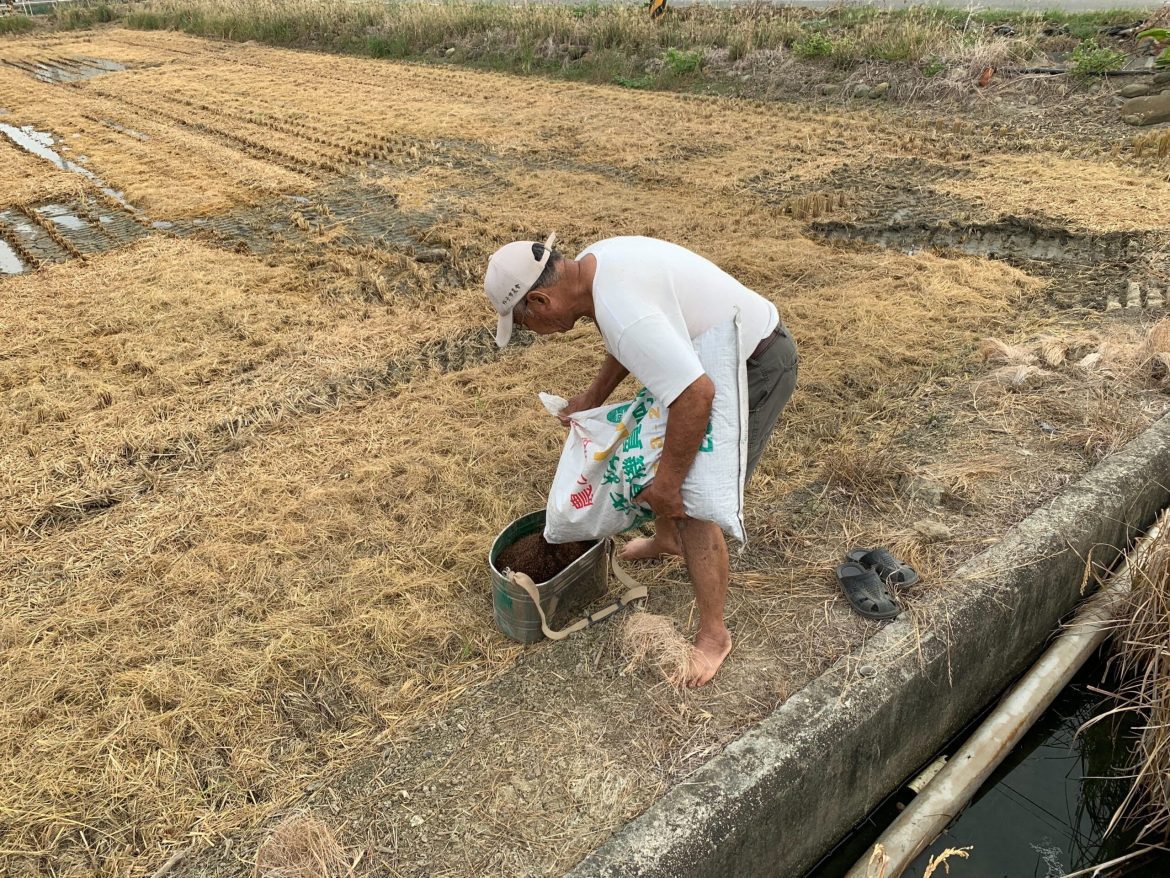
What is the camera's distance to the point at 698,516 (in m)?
2.19

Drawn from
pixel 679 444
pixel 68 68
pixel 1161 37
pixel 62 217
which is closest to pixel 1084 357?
pixel 679 444

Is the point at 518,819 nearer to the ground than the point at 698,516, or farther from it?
nearer to the ground

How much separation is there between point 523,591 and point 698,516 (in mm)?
599

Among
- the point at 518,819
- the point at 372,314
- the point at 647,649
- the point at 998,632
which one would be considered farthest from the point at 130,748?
the point at 372,314

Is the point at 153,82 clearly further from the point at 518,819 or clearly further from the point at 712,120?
the point at 518,819

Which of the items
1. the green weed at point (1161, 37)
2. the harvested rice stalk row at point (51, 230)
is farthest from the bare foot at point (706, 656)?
the green weed at point (1161, 37)

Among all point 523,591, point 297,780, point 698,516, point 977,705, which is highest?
point 698,516

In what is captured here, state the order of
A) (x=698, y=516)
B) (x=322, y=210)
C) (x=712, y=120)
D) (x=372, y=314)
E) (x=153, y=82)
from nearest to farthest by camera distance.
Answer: (x=698, y=516), (x=372, y=314), (x=322, y=210), (x=712, y=120), (x=153, y=82)

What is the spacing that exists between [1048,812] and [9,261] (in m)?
7.39

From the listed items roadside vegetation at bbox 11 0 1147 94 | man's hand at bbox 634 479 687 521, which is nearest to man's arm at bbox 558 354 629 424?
man's hand at bbox 634 479 687 521

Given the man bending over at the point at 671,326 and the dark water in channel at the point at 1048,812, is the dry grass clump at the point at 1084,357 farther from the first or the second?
the man bending over at the point at 671,326

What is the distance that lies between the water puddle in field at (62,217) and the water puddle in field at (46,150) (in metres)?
0.43

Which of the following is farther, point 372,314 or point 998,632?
point 372,314

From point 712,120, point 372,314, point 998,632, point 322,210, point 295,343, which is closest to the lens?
point 998,632
